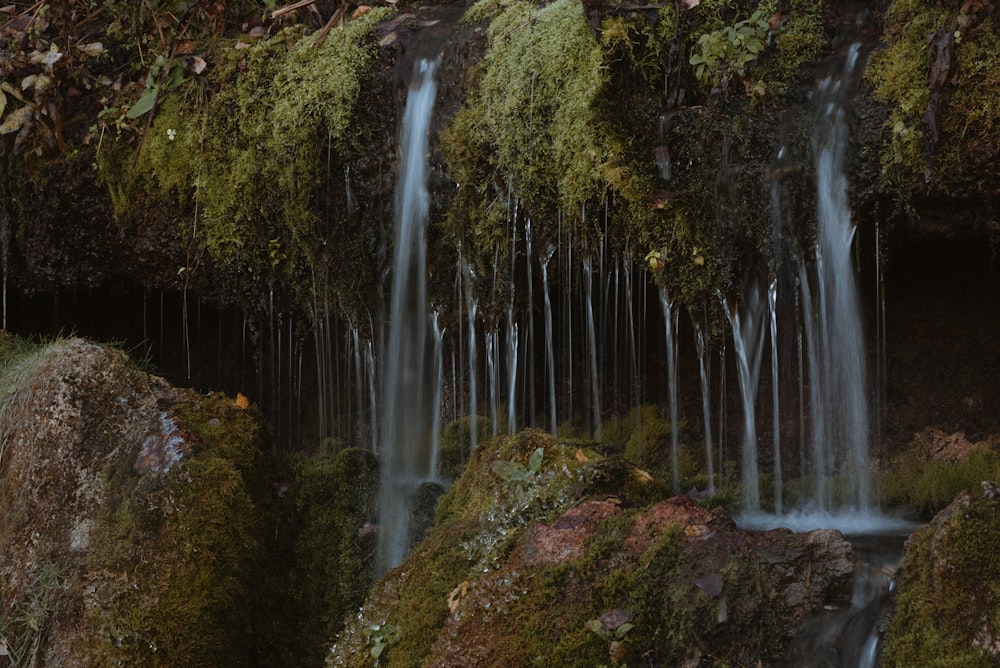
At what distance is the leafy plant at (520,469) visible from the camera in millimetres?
3690

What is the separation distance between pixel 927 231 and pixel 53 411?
425 cm

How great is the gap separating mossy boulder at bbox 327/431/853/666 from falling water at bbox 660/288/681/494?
1350 millimetres

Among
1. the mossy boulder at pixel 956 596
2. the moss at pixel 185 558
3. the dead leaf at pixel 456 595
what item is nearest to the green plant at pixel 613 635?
the dead leaf at pixel 456 595

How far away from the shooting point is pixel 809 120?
4727 millimetres

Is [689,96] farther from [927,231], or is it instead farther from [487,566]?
[487,566]

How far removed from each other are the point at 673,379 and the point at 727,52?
175 centimetres

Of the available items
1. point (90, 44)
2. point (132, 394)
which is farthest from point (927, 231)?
point (90, 44)

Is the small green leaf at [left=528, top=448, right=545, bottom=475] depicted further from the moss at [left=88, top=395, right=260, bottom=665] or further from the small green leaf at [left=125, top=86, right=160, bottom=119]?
the small green leaf at [left=125, top=86, right=160, bottom=119]

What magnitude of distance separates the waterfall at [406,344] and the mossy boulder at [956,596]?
10.2ft

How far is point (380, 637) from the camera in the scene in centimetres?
337

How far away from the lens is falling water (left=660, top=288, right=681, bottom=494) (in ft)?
16.3

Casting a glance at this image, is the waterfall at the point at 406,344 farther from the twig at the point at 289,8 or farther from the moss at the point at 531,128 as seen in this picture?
the twig at the point at 289,8

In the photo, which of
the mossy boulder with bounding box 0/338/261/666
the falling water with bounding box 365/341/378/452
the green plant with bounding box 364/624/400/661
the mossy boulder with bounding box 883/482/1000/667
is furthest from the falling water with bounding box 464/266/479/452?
the mossy boulder with bounding box 883/482/1000/667

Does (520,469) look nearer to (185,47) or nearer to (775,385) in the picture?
(775,385)
